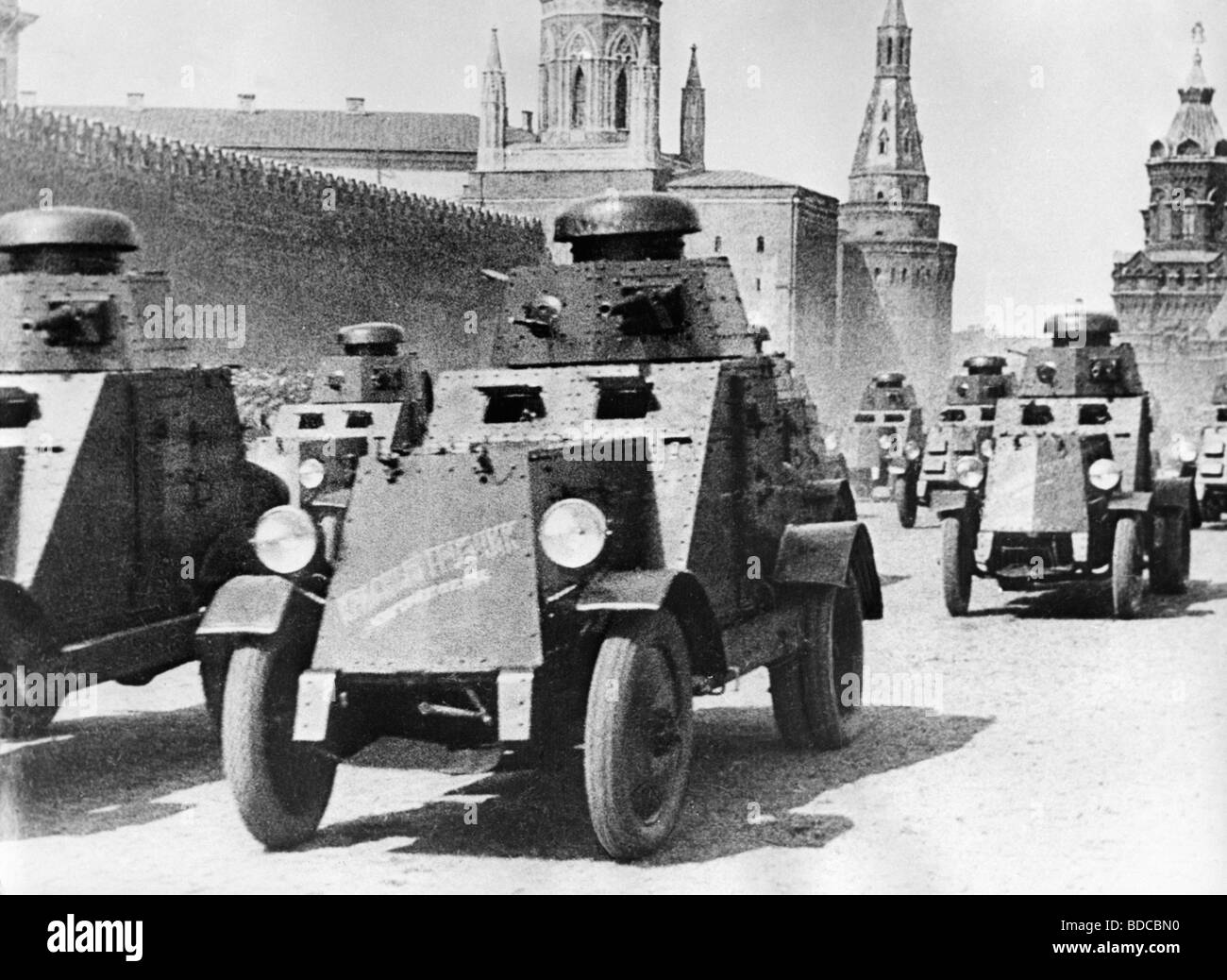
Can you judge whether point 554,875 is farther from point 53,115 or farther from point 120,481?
point 53,115

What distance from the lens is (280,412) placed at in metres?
18.8

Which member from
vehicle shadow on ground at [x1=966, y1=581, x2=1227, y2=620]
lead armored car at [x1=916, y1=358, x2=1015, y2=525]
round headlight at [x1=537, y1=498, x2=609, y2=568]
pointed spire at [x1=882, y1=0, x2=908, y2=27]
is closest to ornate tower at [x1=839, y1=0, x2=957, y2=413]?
pointed spire at [x1=882, y1=0, x2=908, y2=27]

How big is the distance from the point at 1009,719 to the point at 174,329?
534 centimetres

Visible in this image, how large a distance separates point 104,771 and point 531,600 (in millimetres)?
3331

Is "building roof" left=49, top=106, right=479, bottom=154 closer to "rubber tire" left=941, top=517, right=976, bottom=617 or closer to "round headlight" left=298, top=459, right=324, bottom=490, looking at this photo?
"round headlight" left=298, top=459, right=324, bottom=490

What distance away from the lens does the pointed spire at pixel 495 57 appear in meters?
78.1

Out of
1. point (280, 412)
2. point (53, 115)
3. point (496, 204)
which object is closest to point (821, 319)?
point (496, 204)

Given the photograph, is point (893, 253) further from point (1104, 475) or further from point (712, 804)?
point (712, 804)

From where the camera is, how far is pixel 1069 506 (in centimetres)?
1505

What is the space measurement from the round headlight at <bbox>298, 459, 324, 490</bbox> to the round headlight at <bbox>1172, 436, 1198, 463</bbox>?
11864 mm

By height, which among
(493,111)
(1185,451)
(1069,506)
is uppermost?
(493,111)

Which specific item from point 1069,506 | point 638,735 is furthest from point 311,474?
point 638,735

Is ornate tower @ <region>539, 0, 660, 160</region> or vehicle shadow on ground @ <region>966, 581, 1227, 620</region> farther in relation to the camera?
ornate tower @ <region>539, 0, 660, 160</region>

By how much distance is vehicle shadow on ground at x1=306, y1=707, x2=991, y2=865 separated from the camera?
795 cm
